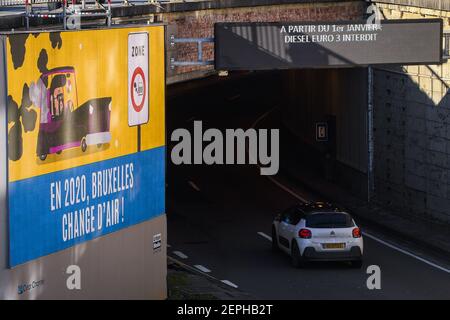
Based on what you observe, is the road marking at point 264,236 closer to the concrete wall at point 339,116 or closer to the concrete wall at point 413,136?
the concrete wall at point 413,136

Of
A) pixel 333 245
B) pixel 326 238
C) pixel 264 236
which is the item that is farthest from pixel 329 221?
pixel 264 236

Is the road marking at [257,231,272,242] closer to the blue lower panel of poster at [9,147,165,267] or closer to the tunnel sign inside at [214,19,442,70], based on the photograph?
the tunnel sign inside at [214,19,442,70]

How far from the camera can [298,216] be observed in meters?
28.5

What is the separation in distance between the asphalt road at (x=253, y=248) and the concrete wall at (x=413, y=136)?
1.89 meters

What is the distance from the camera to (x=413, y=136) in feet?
115

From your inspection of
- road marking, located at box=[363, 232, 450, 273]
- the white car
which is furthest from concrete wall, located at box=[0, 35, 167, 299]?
road marking, located at box=[363, 232, 450, 273]

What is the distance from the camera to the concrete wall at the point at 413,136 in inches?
1293

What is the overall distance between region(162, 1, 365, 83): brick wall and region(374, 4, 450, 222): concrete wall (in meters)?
1.79

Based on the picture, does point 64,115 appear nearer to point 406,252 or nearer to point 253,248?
point 253,248

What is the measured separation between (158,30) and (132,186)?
3177 millimetres

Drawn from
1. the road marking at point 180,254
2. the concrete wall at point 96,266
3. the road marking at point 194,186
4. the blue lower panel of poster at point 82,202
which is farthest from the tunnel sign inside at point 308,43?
the road marking at point 194,186

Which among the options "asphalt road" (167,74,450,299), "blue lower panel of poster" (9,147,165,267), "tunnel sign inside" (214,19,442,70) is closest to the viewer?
"blue lower panel of poster" (9,147,165,267)

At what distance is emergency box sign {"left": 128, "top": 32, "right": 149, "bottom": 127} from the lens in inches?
823

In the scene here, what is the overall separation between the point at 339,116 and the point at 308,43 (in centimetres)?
1201
